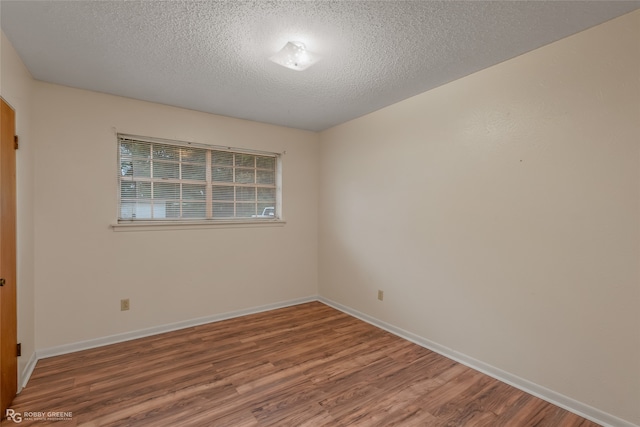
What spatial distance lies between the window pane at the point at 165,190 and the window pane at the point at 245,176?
73 cm

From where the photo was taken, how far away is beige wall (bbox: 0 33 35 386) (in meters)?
1.97

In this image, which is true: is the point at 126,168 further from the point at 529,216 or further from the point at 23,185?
the point at 529,216

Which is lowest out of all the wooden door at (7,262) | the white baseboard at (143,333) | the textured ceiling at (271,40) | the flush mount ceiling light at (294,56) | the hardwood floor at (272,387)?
the hardwood floor at (272,387)

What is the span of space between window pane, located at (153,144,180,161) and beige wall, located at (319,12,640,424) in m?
2.33

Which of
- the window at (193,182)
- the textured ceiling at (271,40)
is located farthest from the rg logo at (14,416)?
the textured ceiling at (271,40)

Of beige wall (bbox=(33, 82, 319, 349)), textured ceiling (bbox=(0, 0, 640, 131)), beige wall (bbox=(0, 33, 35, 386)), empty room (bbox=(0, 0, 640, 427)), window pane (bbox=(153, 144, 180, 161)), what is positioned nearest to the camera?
textured ceiling (bbox=(0, 0, 640, 131))

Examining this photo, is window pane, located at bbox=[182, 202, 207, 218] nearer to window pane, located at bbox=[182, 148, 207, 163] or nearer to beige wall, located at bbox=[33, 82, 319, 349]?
beige wall, located at bbox=[33, 82, 319, 349]

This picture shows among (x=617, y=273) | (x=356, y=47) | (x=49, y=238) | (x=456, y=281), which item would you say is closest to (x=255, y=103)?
(x=356, y=47)

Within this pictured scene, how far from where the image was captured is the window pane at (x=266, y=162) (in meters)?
3.88

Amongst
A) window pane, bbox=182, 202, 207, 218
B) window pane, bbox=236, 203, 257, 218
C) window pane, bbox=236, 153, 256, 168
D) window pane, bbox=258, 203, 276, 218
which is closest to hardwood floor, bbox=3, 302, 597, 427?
window pane, bbox=182, 202, 207, 218

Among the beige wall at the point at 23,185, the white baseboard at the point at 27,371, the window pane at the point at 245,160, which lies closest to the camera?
the beige wall at the point at 23,185

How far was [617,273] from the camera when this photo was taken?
5.76ft

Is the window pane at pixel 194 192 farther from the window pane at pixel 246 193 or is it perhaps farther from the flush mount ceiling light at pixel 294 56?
the flush mount ceiling light at pixel 294 56

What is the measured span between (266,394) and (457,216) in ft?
7.00
